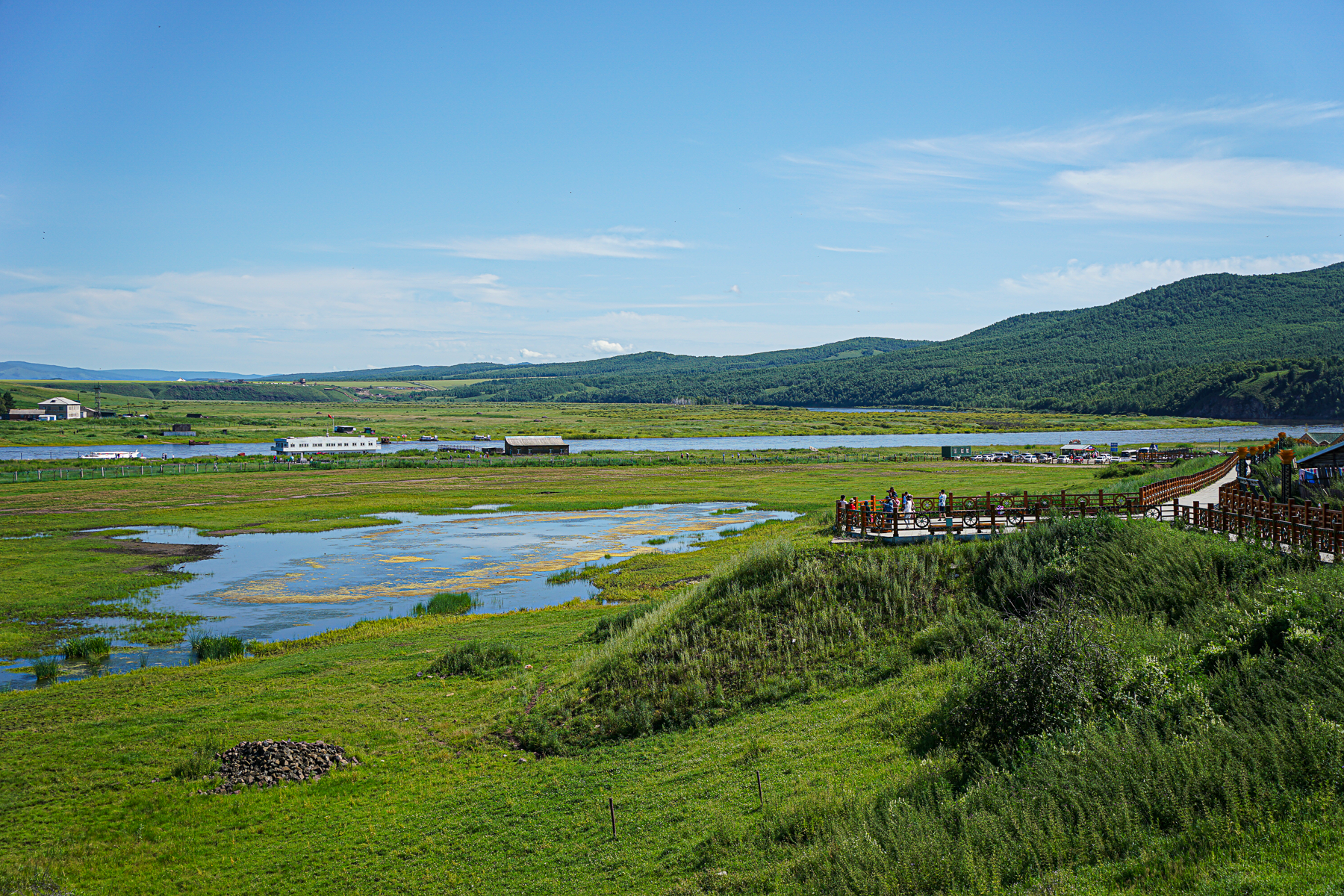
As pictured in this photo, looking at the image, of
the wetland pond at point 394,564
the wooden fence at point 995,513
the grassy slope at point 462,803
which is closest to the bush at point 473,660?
the grassy slope at point 462,803

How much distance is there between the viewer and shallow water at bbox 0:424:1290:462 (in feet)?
399

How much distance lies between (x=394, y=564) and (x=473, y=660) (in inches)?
833

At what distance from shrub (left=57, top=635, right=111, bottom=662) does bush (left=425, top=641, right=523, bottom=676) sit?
→ 12113mm

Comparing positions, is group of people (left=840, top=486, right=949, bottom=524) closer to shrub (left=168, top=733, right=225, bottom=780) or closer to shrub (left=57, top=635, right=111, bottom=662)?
shrub (left=168, top=733, right=225, bottom=780)

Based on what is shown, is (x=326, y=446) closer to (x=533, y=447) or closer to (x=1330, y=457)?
(x=533, y=447)

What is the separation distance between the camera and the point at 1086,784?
1049 centimetres

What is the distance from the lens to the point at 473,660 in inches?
968

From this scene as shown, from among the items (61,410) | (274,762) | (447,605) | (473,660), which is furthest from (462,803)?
(61,410)

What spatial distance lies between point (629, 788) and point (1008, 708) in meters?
7.17

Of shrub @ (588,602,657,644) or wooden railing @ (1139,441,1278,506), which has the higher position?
wooden railing @ (1139,441,1278,506)

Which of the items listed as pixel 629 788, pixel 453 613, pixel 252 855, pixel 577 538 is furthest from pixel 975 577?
pixel 577 538

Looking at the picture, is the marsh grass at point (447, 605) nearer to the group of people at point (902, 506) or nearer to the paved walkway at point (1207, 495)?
the group of people at point (902, 506)

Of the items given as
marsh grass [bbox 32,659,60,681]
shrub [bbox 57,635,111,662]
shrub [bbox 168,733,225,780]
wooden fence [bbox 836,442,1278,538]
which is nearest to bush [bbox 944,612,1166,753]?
wooden fence [bbox 836,442,1278,538]

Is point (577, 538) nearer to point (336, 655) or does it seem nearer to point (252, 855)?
point (336, 655)
